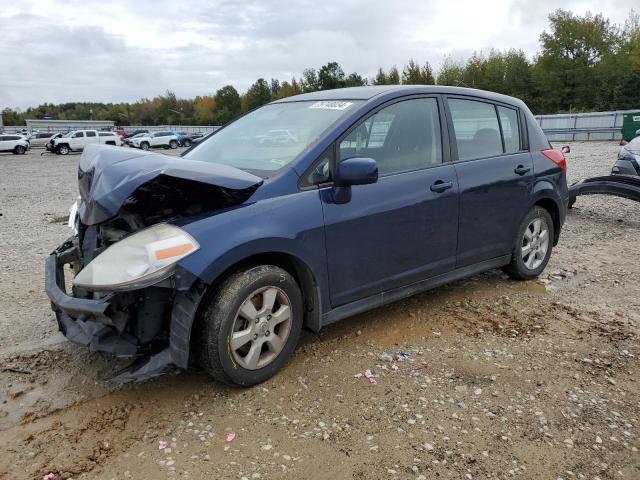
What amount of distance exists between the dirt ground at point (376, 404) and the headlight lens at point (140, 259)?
63 cm

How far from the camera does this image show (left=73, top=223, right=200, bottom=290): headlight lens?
2.75 m

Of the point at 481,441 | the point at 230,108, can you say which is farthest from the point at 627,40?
the point at 481,441

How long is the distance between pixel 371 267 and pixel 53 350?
2321 millimetres

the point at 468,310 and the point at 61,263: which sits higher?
the point at 61,263

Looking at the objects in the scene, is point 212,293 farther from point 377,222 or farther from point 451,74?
point 451,74

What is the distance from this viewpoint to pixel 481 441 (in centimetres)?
274

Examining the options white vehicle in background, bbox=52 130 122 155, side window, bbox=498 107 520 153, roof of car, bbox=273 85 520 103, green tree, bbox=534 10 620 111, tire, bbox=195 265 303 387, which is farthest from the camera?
green tree, bbox=534 10 620 111

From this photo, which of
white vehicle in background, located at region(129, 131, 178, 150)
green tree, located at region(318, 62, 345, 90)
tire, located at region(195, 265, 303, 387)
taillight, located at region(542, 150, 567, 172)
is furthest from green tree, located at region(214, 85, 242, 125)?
tire, located at region(195, 265, 303, 387)

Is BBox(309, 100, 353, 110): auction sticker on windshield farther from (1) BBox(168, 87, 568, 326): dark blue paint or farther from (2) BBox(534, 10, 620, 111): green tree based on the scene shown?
(2) BBox(534, 10, 620, 111): green tree

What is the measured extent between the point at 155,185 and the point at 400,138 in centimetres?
189

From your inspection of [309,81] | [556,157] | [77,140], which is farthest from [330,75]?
[556,157]

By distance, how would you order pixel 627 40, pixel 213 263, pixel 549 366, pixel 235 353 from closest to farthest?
pixel 213 263
pixel 235 353
pixel 549 366
pixel 627 40

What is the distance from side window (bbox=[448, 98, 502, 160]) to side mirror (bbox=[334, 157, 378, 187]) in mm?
1258

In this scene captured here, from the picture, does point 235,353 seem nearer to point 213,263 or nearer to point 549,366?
point 213,263
